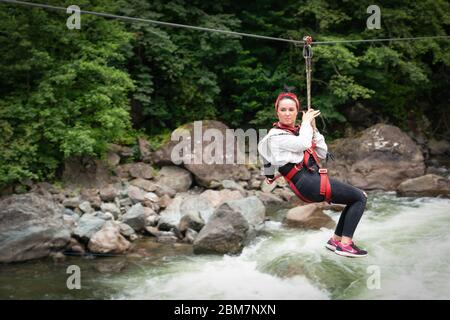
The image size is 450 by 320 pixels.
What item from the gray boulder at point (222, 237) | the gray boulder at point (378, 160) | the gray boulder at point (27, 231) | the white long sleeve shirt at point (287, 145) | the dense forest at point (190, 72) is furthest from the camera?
the gray boulder at point (378, 160)

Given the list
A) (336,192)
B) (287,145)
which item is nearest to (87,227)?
(287,145)

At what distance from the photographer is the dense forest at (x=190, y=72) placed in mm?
10930

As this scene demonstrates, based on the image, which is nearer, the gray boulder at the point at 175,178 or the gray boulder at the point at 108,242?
the gray boulder at the point at 108,242

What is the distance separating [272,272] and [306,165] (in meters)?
3.93

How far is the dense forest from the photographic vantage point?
10.9m

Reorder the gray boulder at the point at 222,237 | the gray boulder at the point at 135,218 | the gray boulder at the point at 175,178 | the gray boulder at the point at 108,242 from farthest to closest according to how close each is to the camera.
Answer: the gray boulder at the point at 175,178
the gray boulder at the point at 135,218
the gray boulder at the point at 108,242
the gray boulder at the point at 222,237

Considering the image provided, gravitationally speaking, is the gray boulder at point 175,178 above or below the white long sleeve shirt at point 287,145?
below

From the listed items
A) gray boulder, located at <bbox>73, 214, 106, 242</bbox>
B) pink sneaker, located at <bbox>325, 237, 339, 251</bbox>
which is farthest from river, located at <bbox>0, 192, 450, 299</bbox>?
pink sneaker, located at <bbox>325, 237, 339, 251</bbox>

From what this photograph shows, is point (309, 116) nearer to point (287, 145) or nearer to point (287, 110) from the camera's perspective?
point (287, 110)

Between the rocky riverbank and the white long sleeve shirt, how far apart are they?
14.9 ft

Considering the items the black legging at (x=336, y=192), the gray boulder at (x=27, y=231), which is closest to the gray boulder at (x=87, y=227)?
the gray boulder at (x=27, y=231)

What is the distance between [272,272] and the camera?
7988 millimetres

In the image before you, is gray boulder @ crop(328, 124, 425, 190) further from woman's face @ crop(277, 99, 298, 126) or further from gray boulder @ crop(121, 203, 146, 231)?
woman's face @ crop(277, 99, 298, 126)

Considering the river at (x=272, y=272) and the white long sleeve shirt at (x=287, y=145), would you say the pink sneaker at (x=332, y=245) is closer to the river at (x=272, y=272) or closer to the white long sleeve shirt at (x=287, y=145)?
the white long sleeve shirt at (x=287, y=145)
